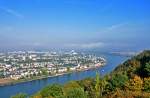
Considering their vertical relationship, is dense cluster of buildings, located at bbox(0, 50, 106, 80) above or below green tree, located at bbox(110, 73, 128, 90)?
below

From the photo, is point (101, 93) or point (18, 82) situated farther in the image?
point (18, 82)

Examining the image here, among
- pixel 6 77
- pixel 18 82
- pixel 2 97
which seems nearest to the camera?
pixel 2 97

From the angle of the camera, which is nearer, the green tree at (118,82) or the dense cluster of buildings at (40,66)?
the green tree at (118,82)

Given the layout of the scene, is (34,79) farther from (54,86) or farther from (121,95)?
(121,95)

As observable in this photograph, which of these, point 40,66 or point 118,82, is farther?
point 40,66

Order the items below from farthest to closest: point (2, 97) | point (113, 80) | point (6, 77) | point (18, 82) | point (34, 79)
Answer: point (6, 77) → point (34, 79) → point (18, 82) → point (2, 97) → point (113, 80)

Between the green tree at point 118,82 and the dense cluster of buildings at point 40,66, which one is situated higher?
the green tree at point 118,82

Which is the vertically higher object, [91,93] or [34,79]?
[91,93]

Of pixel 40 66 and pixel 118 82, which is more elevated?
pixel 118 82

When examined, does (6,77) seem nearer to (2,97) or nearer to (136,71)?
(2,97)

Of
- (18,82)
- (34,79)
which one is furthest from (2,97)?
(34,79)

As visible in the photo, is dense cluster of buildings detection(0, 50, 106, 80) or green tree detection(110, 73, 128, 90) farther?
dense cluster of buildings detection(0, 50, 106, 80)
